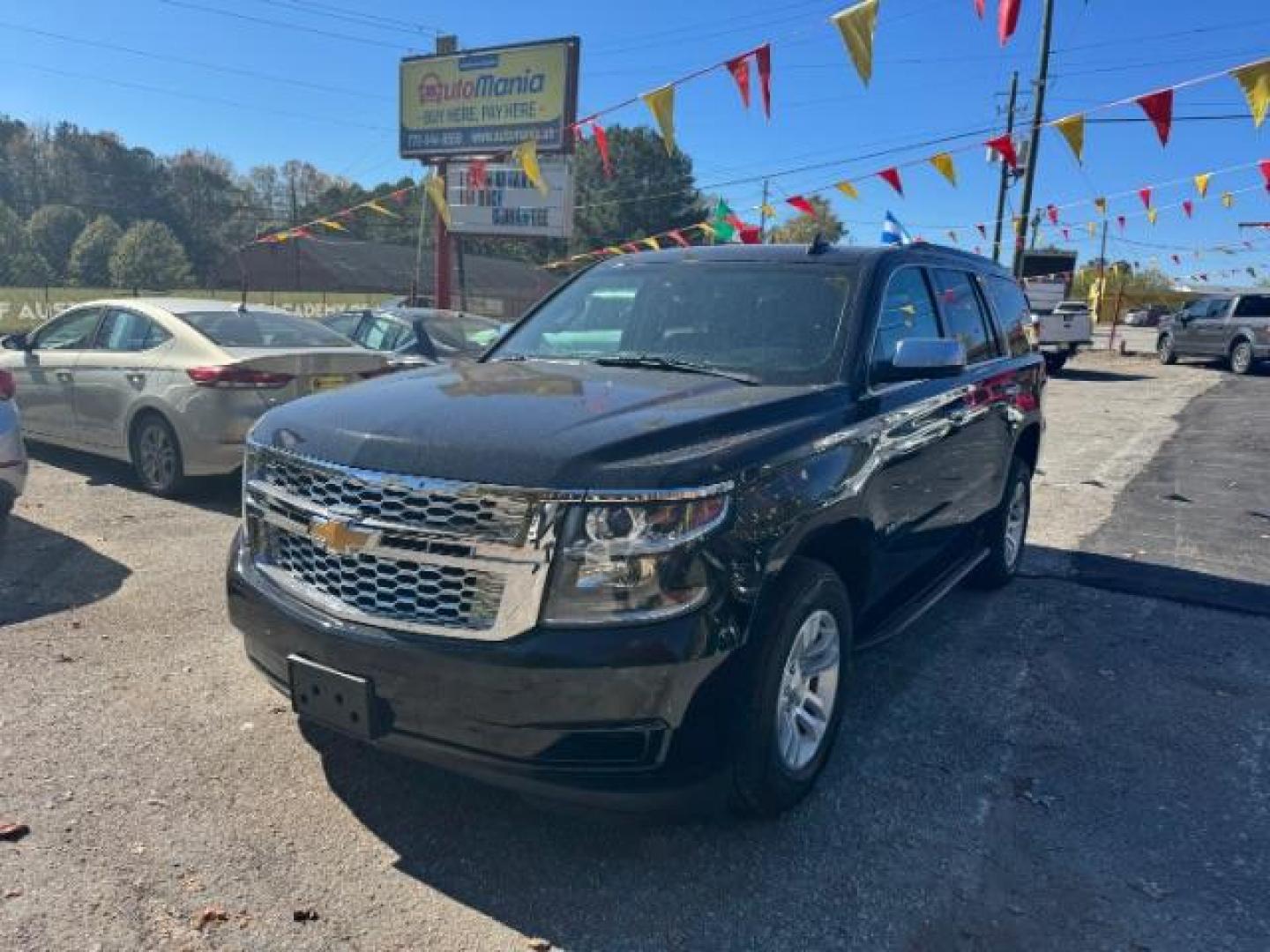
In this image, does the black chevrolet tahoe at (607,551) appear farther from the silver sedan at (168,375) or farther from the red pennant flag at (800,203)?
the red pennant flag at (800,203)

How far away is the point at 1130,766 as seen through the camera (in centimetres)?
373

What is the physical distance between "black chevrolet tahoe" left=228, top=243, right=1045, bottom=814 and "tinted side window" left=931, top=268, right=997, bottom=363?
0.88 meters

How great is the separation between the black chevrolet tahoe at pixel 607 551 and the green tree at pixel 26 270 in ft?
182

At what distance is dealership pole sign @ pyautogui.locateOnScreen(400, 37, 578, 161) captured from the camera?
59.9ft

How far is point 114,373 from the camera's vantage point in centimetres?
749

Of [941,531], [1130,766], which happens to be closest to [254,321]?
[941,531]

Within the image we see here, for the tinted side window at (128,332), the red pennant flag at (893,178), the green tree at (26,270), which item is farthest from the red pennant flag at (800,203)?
the green tree at (26,270)

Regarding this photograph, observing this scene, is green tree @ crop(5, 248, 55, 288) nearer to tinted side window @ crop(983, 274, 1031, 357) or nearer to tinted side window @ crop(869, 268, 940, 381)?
tinted side window @ crop(983, 274, 1031, 357)

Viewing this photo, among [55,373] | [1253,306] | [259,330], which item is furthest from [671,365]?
[1253,306]

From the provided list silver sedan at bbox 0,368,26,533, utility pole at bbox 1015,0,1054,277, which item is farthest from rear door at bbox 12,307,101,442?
utility pole at bbox 1015,0,1054,277

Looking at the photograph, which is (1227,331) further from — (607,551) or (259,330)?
(607,551)

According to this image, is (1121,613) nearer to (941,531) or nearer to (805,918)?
(941,531)

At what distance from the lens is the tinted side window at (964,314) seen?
15.6 ft

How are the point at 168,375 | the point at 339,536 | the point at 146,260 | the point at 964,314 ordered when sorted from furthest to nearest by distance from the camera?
1. the point at 146,260
2. the point at 168,375
3. the point at 964,314
4. the point at 339,536
